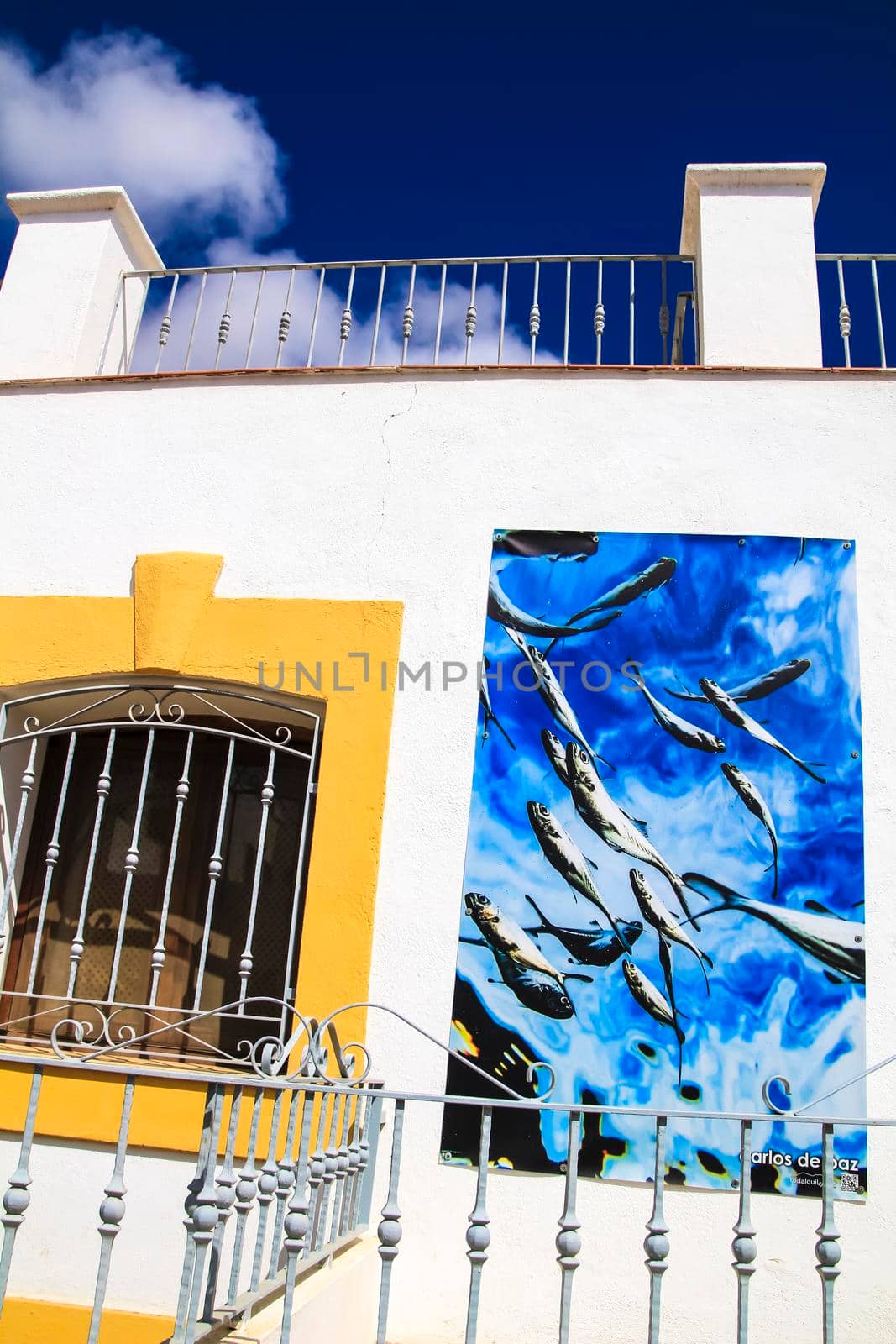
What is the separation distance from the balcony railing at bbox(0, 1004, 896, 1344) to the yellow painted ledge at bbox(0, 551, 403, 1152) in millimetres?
116

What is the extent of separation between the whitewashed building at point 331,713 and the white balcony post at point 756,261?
1 cm

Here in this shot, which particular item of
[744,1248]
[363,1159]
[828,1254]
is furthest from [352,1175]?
[828,1254]

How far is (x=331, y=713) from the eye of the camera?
366cm

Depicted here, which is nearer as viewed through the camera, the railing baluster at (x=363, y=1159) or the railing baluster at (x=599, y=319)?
the railing baluster at (x=363, y=1159)

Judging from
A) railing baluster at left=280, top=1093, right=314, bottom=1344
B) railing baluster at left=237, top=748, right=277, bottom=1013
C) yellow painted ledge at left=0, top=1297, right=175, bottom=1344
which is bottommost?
yellow painted ledge at left=0, top=1297, right=175, bottom=1344

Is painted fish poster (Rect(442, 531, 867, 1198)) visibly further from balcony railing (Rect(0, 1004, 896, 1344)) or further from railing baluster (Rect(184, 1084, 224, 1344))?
railing baluster (Rect(184, 1084, 224, 1344))

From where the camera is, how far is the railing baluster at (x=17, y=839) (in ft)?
12.4

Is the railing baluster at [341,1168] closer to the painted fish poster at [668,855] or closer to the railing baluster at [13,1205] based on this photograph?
the painted fish poster at [668,855]

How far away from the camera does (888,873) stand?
332 cm

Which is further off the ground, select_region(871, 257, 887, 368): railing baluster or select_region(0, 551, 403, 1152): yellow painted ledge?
select_region(871, 257, 887, 368): railing baluster

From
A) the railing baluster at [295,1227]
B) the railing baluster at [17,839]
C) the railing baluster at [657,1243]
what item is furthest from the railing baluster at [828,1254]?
the railing baluster at [17,839]

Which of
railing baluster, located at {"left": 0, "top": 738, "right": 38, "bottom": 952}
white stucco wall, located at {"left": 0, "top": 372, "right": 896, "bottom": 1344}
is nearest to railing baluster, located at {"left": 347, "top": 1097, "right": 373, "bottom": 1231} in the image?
white stucco wall, located at {"left": 0, "top": 372, "right": 896, "bottom": 1344}

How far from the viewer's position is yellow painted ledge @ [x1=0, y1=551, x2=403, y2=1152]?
3326mm

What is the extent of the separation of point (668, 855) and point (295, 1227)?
5.59ft
